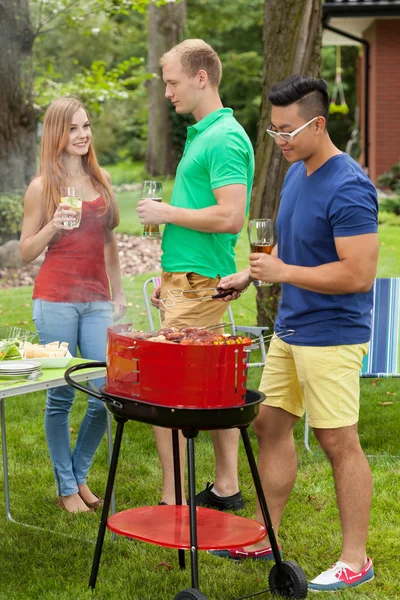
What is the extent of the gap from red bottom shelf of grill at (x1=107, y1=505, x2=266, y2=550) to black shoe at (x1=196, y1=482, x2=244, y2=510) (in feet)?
2.61

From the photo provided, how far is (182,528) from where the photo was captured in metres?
3.51

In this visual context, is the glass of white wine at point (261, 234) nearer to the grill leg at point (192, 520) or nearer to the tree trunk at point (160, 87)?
the grill leg at point (192, 520)

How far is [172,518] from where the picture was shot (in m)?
3.63

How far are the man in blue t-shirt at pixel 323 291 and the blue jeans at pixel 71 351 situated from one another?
92 cm

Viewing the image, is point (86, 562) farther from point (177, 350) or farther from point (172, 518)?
point (177, 350)

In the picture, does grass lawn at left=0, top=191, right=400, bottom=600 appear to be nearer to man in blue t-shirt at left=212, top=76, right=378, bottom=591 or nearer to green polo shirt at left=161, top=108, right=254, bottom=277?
man in blue t-shirt at left=212, top=76, right=378, bottom=591

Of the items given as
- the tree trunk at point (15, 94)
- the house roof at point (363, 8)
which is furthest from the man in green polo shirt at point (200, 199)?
the house roof at point (363, 8)

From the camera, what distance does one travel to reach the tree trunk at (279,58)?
23.6ft

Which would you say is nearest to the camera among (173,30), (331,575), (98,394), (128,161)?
(98,394)

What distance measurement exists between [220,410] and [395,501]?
188 cm

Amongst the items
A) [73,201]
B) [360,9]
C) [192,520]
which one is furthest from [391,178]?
[192,520]

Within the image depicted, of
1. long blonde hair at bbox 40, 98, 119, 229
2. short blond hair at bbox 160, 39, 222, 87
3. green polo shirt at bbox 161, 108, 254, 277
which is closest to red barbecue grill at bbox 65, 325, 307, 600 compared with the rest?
green polo shirt at bbox 161, 108, 254, 277

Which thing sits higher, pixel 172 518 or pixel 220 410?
pixel 220 410

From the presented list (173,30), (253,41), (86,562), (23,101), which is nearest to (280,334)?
(86,562)
